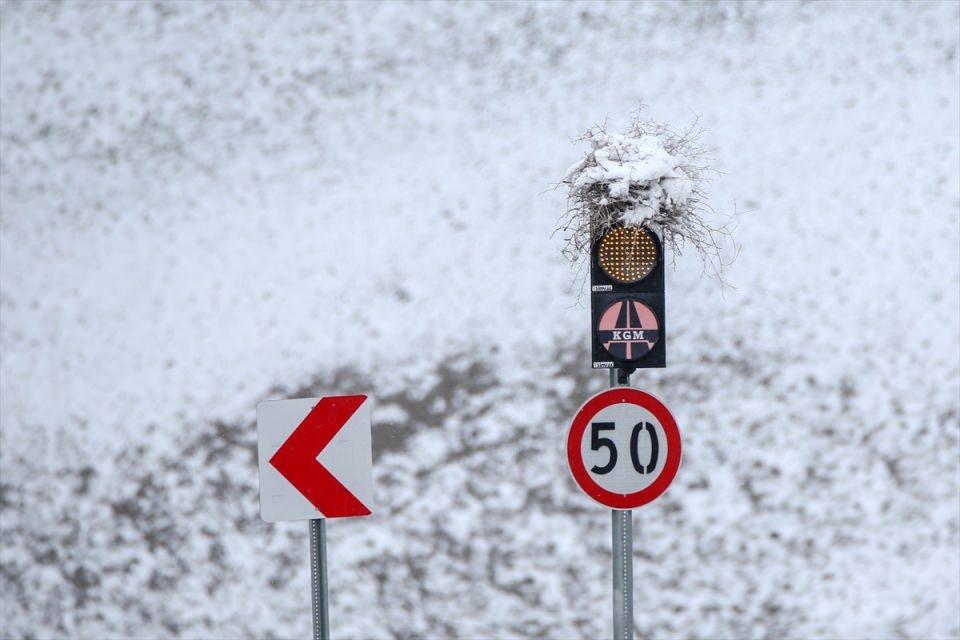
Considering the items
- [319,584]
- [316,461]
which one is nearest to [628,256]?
[316,461]

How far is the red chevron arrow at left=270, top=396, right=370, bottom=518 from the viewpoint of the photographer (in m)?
3.80

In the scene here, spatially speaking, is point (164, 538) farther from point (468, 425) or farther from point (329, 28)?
point (329, 28)

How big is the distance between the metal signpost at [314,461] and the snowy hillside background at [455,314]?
8.00ft

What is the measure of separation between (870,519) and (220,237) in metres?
5.44

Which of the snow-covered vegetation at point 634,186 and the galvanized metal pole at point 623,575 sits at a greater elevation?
the snow-covered vegetation at point 634,186

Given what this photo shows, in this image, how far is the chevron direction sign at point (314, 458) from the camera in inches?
150

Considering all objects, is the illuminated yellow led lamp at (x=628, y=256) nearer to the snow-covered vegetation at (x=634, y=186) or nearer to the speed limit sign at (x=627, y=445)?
the snow-covered vegetation at (x=634, y=186)

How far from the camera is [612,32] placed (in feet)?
27.3

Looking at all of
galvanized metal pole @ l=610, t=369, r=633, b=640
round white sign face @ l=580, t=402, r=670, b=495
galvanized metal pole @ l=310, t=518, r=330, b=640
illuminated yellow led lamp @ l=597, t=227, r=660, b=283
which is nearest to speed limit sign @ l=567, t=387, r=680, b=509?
round white sign face @ l=580, t=402, r=670, b=495

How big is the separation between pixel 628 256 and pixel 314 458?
168 cm

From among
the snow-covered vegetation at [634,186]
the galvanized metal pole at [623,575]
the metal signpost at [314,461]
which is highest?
the snow-covered vegetation at [634,186]

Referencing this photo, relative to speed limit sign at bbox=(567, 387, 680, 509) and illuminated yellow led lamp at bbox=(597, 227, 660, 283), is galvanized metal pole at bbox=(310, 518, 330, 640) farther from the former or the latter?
illuminated yellow led lamp at bbox=(597, 227, 660, 283)

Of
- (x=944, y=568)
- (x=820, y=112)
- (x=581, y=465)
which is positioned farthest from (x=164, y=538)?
(x=820, y=112)

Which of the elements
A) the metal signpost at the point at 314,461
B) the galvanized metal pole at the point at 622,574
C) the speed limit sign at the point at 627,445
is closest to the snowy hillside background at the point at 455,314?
the galvanized metal pole at the point at 622,574
